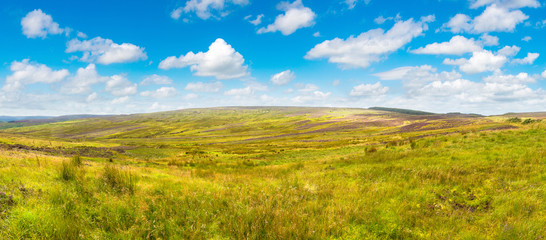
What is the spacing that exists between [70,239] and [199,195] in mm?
2474

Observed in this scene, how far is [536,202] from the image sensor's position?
488 centimetres

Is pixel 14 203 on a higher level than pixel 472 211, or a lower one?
higher

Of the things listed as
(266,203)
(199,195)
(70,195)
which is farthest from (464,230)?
(70,195)

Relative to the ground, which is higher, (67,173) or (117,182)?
(67,173)

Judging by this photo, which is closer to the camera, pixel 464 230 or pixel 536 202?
pixel 464 230

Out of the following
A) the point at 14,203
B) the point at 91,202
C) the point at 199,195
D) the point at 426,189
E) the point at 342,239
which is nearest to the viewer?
the point at 342,239

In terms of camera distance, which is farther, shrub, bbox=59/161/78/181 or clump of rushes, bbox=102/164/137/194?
shrub, bbox=59/161/78/181

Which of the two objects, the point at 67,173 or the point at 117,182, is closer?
the point at 117,182

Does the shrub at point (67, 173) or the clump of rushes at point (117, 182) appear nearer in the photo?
the clump of rushes at point (117, 182)

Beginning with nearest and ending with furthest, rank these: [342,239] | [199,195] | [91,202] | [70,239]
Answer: [70,239], [342,239], [91,202], [199,195]

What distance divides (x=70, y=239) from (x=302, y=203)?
14.4ft

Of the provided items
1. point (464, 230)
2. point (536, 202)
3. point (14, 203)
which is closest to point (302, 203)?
point (464, 230)

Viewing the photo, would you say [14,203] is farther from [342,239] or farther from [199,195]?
[342,239]

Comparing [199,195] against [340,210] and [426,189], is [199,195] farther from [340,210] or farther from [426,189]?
[426,189]
